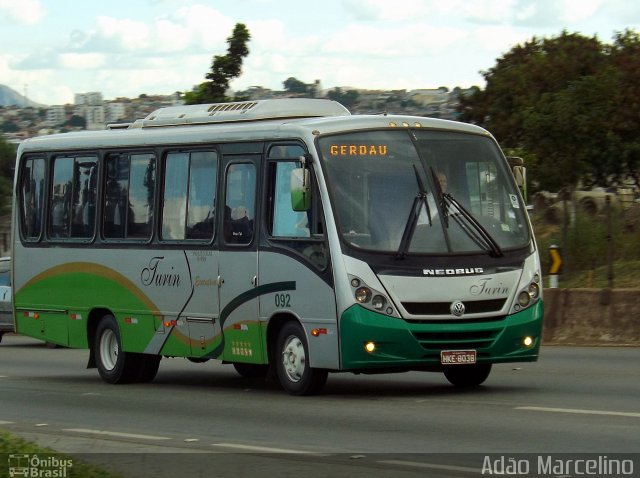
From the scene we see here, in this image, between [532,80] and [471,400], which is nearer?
[471,400]

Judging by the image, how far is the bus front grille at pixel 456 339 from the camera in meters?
13.8

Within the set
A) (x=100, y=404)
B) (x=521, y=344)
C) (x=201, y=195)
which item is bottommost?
(x=100, y=404)

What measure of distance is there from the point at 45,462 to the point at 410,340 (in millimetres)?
5259

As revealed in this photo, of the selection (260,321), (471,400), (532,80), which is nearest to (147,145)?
(260,321)

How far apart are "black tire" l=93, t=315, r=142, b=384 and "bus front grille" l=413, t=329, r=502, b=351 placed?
16.6 feet

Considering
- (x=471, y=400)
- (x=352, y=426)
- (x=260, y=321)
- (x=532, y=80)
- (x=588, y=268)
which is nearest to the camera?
(x=352, y=426)

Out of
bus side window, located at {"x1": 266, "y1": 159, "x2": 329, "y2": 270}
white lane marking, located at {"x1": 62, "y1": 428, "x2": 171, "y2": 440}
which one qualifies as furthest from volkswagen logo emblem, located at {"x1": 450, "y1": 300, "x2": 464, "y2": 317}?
white lane marking, located at {"x1": 62, "y1": 428, "x2": 171, "y2": 440}

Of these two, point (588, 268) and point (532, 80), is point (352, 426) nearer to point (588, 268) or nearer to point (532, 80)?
point (588, 268)

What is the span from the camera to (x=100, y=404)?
49.4 feet

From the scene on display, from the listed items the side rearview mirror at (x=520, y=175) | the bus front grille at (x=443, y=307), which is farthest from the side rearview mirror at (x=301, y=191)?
the side rearview mirror at (x=520, y=175)

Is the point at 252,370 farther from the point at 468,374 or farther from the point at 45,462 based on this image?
the point at 45,462

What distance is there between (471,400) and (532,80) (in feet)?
189

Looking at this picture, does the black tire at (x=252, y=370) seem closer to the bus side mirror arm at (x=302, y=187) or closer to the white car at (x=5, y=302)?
the bus side mirror arm at (x=302, y=187)

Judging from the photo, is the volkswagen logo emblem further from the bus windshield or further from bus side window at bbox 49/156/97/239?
bus side window at bbox 49/156/97/239
